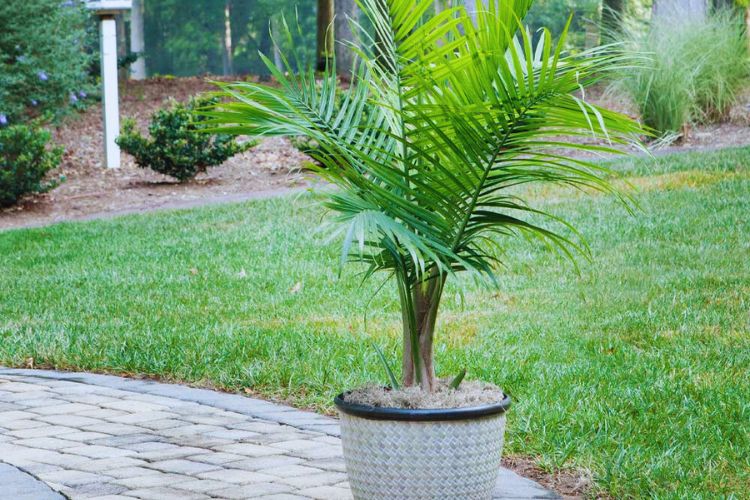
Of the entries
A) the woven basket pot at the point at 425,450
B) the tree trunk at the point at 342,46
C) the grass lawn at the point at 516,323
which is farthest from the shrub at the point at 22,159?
the woven basket pot at the point at 425,450

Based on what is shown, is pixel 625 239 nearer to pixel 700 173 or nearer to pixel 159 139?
pixel 700 173

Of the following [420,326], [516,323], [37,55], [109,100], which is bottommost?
[516,323]

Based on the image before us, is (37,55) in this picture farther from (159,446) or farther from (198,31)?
(198,31)

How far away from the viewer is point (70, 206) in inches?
495

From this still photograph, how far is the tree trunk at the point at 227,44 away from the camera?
46406 mm

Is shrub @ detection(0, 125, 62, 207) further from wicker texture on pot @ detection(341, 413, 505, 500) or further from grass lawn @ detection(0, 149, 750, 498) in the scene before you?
wicker texture on pot @ detection(341, 413, 505, 500)

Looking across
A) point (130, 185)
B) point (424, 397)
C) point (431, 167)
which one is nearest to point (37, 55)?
point (130, 185)

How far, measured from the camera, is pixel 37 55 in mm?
17188

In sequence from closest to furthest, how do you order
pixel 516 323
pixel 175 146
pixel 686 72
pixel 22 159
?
pixel 516 323 < pixel 22 159 < pixel 175 146 < pixel 686 72

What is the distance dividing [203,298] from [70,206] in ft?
19.8

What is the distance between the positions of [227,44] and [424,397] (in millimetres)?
45710

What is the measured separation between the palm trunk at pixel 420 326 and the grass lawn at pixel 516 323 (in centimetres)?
60

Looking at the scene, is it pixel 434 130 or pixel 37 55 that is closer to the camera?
pixel 434 130

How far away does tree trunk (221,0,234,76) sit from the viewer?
4641 cm
